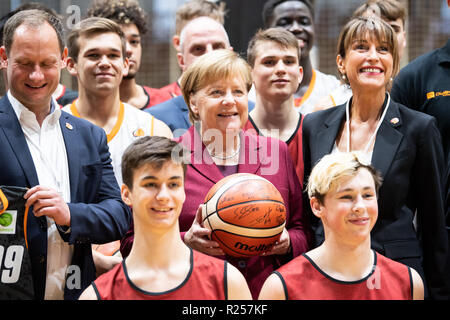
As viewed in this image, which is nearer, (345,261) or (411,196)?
Result: (345,261)

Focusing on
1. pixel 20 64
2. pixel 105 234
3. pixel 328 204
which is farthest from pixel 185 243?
pixel 20 64

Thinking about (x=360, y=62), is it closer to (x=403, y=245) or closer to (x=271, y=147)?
(x=271, y=147)

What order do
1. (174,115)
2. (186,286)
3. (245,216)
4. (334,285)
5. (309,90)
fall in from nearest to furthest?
1. (186,286)
2. (334,285)
3. (245,216)
4. (174,115)
5. (309,90)

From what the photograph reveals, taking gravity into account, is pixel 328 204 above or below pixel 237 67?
below

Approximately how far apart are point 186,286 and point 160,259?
16 cm

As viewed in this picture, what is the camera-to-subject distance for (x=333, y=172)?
2996 millimetres

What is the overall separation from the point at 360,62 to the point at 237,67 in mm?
682

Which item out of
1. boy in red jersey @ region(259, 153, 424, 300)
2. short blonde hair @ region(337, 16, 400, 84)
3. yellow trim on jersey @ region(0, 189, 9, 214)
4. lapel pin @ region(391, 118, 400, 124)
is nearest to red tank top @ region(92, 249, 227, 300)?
boy in red jersey @ region(259, 153, 424, 300)

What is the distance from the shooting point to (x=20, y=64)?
3.17 meters

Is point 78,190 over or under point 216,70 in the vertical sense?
under

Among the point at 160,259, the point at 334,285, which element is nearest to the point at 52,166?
the point at 160,259

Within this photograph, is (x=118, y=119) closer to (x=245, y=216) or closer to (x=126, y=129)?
(x=126, y=129)
